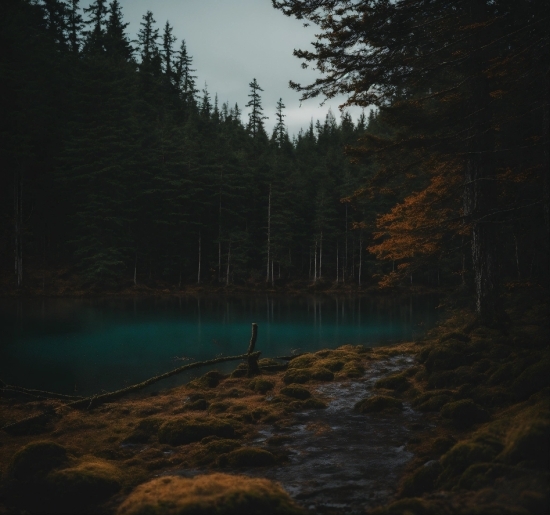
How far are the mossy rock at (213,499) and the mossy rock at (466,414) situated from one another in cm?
443

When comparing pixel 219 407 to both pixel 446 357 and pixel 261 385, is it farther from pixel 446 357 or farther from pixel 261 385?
pixel 446 357

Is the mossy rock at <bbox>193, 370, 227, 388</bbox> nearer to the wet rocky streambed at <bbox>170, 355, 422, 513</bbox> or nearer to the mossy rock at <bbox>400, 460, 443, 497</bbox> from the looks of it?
the wet rocky streambed at <bbox>170, 355, 422, 513</bbox>

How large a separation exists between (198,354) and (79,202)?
3624 centimetres

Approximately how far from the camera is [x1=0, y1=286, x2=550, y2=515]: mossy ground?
468cm

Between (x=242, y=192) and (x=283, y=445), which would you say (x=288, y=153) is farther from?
(x=283, y=445)

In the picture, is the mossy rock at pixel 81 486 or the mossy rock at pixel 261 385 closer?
the mossy rock at pixel 81 486

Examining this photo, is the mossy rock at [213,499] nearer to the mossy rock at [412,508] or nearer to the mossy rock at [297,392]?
the mossy rock at [412,508]

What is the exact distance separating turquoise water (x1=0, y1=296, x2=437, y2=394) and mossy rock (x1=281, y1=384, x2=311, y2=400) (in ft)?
17.8

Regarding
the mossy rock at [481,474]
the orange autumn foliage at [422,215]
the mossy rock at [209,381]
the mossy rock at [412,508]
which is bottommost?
the mossy rock at [209,381]

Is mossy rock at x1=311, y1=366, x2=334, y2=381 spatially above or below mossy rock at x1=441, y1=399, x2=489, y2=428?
below

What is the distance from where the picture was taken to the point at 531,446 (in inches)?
185

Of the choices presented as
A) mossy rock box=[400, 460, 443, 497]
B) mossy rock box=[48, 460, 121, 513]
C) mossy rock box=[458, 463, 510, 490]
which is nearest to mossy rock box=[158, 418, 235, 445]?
mossy rock box=[48, 460, 121, 513]

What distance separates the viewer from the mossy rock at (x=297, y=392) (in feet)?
36.2

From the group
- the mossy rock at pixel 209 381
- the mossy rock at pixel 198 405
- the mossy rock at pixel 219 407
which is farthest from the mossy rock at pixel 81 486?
the mossy rock at pixel 209 381
